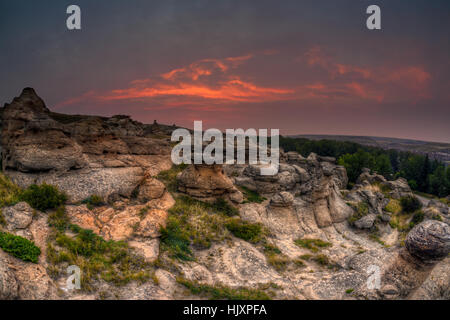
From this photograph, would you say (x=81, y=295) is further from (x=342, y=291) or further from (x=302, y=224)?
(x=302, y=224)

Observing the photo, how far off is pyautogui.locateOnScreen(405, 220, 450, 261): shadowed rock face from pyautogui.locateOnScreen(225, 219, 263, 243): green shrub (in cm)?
944

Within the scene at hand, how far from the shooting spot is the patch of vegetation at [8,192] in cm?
1271

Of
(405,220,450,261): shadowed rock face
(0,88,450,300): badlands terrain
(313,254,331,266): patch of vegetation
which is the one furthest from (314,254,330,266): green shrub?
A: (405,220,450,261): shadowed rock face

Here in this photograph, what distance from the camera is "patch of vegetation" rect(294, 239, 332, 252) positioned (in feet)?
60.6

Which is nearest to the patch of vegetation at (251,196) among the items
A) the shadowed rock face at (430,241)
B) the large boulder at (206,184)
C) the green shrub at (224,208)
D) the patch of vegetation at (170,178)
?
the large boulder at (206,184)

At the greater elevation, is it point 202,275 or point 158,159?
point 158,159

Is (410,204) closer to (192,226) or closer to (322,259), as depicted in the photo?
(322,259)

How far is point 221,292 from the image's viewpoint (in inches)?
439

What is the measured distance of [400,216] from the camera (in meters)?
30.3

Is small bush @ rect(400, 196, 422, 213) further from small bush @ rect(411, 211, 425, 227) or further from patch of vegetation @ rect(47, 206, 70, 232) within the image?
patch of vegetation @ rect(47, 206, 70, 232)

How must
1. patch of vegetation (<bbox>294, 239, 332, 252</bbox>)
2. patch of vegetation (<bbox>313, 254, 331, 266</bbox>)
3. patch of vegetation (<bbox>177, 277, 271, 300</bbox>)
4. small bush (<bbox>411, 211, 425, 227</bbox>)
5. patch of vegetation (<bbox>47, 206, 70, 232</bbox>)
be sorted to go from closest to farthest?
patch of vegetation (<bbox>177, 277, 271, 300</bbox>) → patch of vegetation (<bbox>47, 206, 70, 232</bbox>) → patch of vegetation (<bbox>313, 254, 331, 266</bbox>) → patch of vegetation (<bbox>294, 239, 332, 252</bbox>) → small bush (<bbox>411, 211, 425, 227</bbox>)

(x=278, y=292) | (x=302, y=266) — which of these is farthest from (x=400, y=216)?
(x=278, y=292)
